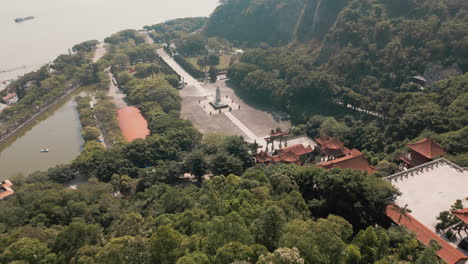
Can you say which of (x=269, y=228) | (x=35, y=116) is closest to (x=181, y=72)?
(x=35, y=116)

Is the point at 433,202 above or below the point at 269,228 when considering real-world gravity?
below

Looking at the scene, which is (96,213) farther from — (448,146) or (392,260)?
(448,146)

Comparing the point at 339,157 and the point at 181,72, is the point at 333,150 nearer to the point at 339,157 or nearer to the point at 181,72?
the point at 339,157

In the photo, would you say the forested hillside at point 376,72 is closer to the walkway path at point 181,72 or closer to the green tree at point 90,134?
the walkway path at point 181,72

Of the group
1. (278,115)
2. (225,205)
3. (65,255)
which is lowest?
(278,115)

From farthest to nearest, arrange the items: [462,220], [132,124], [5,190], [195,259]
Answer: [132,124] < [5,190] < [462,220] < [195,259]

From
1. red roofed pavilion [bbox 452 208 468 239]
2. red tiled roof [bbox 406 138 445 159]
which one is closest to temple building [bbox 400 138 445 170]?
red tiled roof [bbox 406 138 445 159]

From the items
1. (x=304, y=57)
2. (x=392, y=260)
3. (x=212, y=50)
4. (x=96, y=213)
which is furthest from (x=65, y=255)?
(x=212, y=50)

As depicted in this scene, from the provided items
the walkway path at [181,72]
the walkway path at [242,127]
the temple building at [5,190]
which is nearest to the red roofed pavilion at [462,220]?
the walkway path at [242,127]
